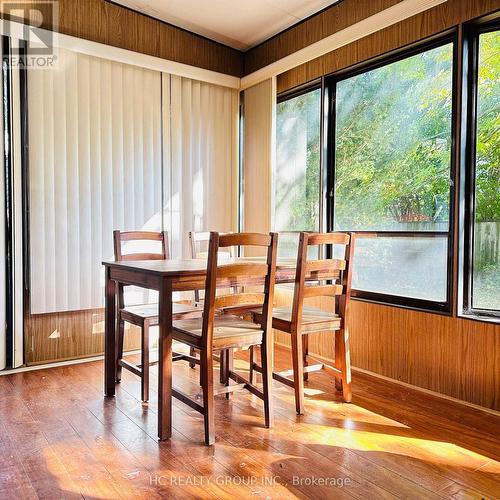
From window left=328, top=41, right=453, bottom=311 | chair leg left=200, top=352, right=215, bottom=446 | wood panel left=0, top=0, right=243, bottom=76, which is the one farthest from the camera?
wood panel left=0, top=0, right=243, bottom=76

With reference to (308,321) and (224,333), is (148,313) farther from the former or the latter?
(308,321)

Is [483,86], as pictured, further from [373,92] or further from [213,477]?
[213,477]

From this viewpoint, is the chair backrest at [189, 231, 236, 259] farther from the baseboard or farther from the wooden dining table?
the baseboard

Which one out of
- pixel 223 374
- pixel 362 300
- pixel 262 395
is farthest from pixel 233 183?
pixel 262 395

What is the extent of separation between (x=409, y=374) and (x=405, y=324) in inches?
12.8

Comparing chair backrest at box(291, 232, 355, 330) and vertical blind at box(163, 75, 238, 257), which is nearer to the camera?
chair backrest at box(291, 232, 355, 330)

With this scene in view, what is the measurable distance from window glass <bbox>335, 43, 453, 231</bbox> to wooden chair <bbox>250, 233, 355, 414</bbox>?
2.22ft

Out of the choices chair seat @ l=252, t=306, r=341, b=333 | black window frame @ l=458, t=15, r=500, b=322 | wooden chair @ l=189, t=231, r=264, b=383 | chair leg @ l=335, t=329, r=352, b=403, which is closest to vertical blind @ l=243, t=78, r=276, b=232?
wooden chair @ l=189, t=231, r=264, b=383

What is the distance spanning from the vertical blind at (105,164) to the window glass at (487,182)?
2316mm

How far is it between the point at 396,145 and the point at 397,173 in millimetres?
197

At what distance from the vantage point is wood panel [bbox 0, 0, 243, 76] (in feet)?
11.1

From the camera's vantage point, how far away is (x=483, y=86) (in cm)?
260

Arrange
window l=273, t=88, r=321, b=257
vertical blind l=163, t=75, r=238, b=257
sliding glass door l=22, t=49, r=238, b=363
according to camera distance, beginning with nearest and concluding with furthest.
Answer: sliding glass door l=22, t=49, r=238, b=363 → window l=273, t=88, r=321, b=257 → vertical blind l=163, t=75, r=238, b=257

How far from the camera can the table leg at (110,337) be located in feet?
8.73
